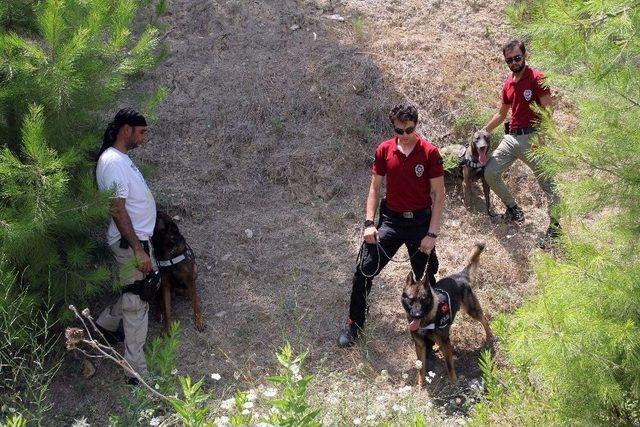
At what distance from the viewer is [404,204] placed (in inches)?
209

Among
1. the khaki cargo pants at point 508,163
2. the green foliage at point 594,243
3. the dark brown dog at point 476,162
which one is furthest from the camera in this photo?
the dark brown dog at point 476,162

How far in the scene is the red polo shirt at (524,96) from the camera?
630 centimetres

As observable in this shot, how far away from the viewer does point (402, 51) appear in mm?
8844

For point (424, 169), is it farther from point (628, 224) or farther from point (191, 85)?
point (191, 85)

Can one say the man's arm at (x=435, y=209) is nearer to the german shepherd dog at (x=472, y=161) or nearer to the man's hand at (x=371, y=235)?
the man's hand at (x=371, y=235)

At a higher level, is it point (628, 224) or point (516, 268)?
point (628, 224)

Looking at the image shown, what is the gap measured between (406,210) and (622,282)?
6.22 feet

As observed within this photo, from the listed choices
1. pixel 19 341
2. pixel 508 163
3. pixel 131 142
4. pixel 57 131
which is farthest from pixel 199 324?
pixel 508 163

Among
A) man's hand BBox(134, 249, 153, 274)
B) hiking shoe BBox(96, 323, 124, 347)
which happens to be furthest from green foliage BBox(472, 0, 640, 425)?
hiking shoe BBox(96, 323, 124, 347)

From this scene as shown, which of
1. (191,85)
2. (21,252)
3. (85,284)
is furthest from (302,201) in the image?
(21,252)

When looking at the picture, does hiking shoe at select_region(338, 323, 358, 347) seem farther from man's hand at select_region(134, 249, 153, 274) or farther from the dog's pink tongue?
the dog's pink tongue

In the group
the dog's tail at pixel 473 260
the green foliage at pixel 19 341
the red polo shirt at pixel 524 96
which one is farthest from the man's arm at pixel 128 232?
the red polo shirt at pixel 524 96

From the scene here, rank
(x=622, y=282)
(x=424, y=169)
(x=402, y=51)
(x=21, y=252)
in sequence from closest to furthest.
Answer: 1. (x=622, y=282)
2. (x=21, y=252)
3. (x=424, y=169)
4. (x=402, y=51)

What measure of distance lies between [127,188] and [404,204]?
2.10m
